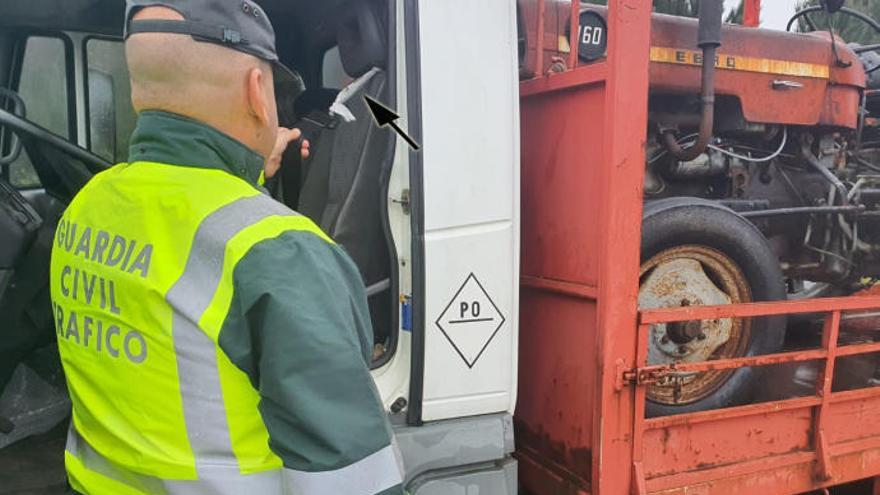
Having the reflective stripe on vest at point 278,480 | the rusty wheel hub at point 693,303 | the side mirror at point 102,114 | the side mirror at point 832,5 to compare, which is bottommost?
the rusty wheel hub at point 693,303

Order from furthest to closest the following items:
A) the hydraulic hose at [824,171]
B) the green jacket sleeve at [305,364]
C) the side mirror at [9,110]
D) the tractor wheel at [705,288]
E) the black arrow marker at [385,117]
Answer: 1. the hydraulic hose at [824,171]
2. the tractor wheel at [705,288]
3. the side mirror at [9,110]
4. the black arrow marker at [385,117]
5. the green jacket sleeve at [305,364]

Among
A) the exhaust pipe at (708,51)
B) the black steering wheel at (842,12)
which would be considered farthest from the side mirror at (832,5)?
the exhaust pipe at (708,51)

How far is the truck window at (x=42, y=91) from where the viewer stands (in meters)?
2.65

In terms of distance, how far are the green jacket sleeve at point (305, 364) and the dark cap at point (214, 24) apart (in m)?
0.37

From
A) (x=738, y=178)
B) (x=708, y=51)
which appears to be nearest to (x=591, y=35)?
(x=708, y=51)

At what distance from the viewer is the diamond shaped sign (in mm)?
2123

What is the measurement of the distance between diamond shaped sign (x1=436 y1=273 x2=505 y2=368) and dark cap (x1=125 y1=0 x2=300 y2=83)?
1.00m

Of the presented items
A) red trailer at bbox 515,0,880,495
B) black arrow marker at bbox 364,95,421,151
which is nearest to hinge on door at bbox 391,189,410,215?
black arrow marker at bbox 364,95,421,151

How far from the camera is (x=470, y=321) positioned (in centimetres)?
216

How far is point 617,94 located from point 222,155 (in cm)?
126

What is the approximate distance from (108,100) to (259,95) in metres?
1.74

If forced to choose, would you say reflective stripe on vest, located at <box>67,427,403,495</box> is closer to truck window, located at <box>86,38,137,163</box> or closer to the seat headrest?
the seat headrest

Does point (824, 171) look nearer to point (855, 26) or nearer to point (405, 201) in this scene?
point (405, 201)

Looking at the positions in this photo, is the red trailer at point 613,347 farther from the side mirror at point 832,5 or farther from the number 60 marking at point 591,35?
the side mirror at point 832,5
